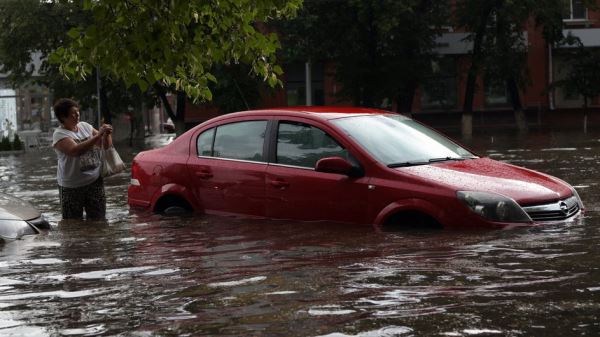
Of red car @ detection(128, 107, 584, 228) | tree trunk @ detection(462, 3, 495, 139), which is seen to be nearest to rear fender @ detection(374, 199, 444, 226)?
red car @ detection(128, 107, 584, 228)

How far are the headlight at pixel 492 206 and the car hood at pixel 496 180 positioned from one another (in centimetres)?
6

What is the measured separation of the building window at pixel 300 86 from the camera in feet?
196

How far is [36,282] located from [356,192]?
295 cm

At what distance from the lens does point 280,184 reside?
32.6 feet

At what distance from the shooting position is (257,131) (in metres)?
10.5

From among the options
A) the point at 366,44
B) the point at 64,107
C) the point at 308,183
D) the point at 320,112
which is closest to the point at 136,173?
the point at 64,107

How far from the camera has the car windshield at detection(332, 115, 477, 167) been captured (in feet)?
31.4

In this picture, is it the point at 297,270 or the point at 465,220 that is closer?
the point at 297,270

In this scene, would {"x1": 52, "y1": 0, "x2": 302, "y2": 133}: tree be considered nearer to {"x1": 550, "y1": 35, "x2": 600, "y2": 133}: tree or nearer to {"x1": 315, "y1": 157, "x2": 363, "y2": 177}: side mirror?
{"x1": 315, "y1": 157, "x2": 363, "y2": 177}: side mirror

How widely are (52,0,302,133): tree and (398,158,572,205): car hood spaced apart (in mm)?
2339

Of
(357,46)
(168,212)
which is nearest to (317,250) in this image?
(168,212)

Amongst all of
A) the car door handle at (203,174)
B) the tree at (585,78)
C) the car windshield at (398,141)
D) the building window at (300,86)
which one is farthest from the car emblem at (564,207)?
the building window at (300,86)

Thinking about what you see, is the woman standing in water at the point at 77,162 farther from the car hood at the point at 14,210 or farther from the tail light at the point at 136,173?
the car hood at the point at 14,210

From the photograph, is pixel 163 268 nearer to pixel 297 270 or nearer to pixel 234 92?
pixel 297 270
